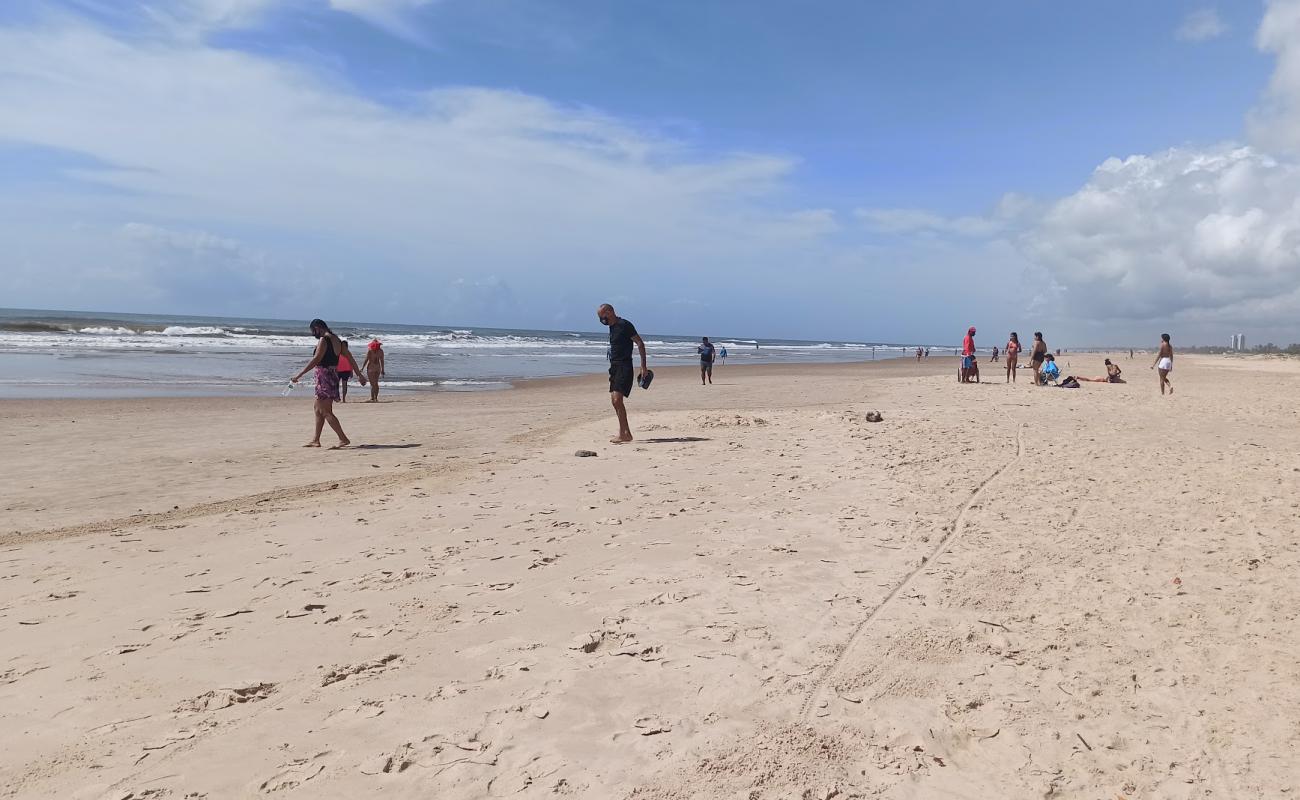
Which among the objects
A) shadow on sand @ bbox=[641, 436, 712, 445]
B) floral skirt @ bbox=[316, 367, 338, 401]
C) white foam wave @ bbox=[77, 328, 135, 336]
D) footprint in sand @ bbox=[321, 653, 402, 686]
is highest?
white foam wave @ bbox=[77, 328, 135, 336]

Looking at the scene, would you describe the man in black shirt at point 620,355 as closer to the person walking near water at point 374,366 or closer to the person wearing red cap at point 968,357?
the person walking near water at point 374,366

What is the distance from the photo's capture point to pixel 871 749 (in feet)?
9.63

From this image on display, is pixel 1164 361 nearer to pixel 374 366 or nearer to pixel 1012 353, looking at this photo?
pixel 1012 353

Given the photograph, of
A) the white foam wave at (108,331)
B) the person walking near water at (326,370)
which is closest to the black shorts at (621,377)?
the person walking near water at (326,370)

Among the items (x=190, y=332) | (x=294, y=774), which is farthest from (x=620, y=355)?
(x=190, y=332)

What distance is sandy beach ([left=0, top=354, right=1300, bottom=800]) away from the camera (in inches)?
111

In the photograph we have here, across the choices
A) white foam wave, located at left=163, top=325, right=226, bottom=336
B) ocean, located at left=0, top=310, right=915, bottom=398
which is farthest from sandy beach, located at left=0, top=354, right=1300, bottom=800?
white foam wave, located at left=163, top=325, right=226, bottom=336

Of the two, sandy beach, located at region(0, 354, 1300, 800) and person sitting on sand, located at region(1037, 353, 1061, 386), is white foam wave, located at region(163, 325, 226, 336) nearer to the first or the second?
sandy beach, located at region(0, 354, 1300, 800)

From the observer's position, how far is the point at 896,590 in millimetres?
4555

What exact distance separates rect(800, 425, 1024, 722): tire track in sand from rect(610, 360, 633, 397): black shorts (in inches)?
188

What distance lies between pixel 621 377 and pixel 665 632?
6.81 metres

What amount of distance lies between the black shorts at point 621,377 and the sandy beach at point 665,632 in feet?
7.47

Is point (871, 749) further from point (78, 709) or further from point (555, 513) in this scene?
point (555, 513)

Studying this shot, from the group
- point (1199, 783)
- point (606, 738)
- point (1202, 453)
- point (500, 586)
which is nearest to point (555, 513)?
point (500, 586)
